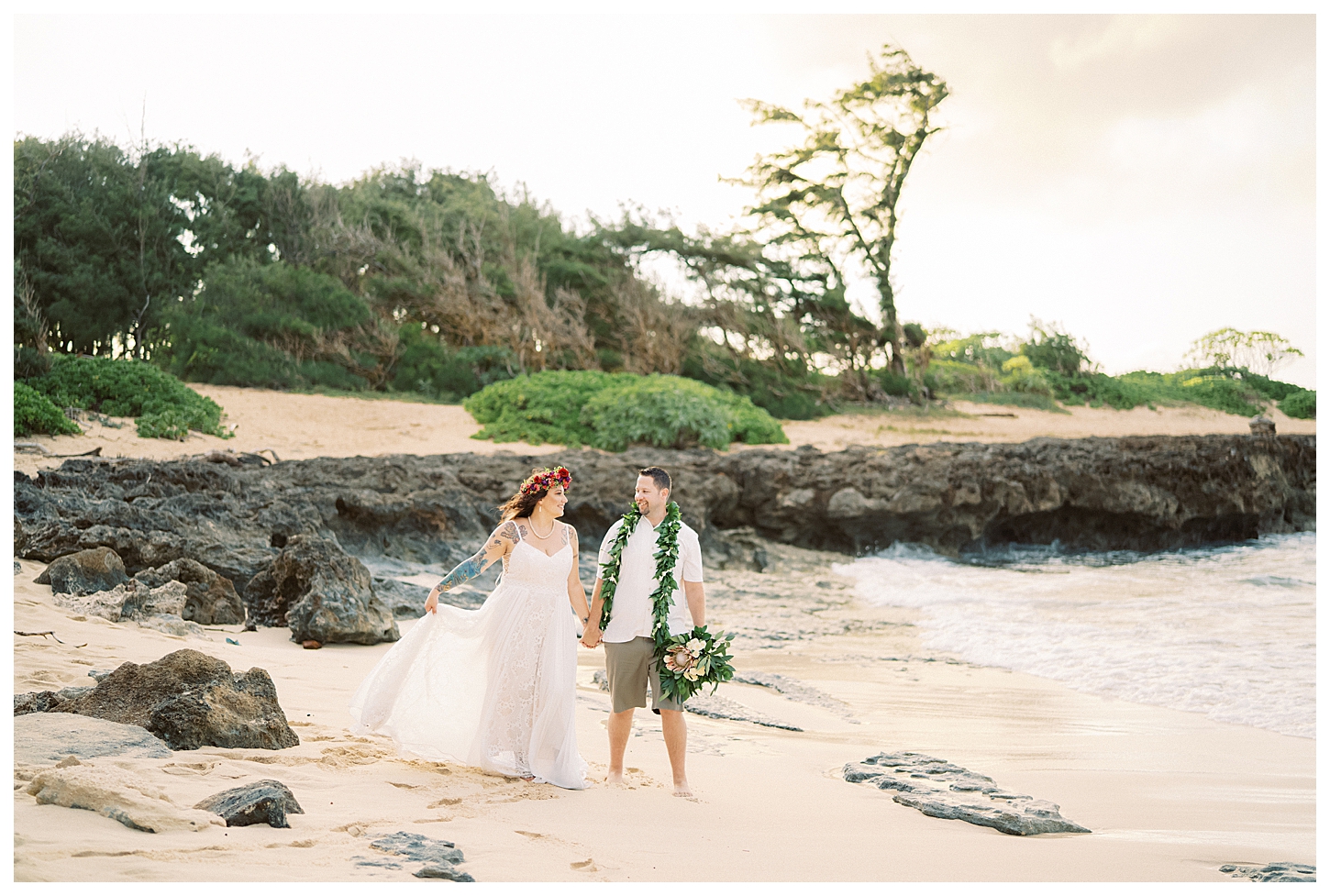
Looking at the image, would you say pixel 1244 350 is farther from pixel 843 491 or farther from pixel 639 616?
pixel 639 616

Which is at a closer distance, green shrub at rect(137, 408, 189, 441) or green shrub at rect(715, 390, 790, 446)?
green shrub at rect(137, 408, 189, 441)

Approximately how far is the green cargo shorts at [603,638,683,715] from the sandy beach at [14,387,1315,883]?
0.36 metres

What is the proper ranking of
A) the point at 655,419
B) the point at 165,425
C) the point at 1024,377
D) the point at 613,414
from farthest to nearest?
the point at 1024,377
the point at 613,414
the point at 655,419
the point at 165,425

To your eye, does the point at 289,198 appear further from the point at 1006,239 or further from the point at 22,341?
the point at 1006,239

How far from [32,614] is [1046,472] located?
14.2 m

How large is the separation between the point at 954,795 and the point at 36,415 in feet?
44.1

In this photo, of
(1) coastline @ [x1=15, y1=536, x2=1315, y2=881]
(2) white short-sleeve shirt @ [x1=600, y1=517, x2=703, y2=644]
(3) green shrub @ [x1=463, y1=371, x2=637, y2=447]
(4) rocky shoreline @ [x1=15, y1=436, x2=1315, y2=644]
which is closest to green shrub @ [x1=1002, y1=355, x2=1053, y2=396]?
(4) rocky shoreline @ [x1=15, y1=436, x2=1315, y2=644]

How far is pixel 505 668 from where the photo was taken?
4.00 meters

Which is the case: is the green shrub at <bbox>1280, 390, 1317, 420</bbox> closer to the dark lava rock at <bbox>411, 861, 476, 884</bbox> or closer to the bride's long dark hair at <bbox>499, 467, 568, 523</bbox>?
the bride's long dark hair at <bbox>499, 467, 568, 523</bbox>

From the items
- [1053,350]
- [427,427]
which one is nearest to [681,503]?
[427,427]

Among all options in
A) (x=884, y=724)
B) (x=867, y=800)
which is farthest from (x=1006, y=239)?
(x=867, y=800)

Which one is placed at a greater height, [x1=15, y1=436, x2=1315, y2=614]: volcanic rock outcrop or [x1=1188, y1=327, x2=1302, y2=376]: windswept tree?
[x1=1188, y1=327, x2=1302, y2=376]: windswept tree

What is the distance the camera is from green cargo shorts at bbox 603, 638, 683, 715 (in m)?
4.02

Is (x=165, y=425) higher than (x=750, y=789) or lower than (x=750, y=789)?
higher
